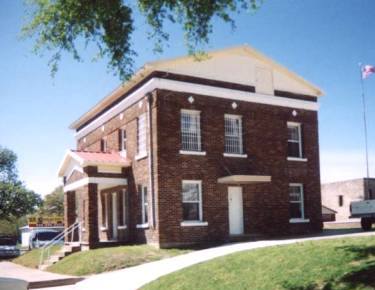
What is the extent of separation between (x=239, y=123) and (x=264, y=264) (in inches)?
509

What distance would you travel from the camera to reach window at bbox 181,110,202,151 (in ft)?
73.9

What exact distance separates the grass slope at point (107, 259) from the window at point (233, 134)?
607 cm

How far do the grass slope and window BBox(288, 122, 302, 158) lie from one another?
30.0ft

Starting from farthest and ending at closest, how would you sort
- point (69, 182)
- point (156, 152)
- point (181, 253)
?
point (69, 182), point (156, 152), point (181, 253)

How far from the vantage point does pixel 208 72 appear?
23.4 metres

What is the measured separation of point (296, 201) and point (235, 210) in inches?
163

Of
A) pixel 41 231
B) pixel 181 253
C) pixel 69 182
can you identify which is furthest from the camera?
pixel 41 231

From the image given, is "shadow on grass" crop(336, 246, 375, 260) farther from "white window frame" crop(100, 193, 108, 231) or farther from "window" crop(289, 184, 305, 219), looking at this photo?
"white window frame" crop(100, 193, 108, 231)

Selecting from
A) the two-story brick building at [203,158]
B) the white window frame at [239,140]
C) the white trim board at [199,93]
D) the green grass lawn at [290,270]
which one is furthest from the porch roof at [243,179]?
the green grass lawn at [290,270]

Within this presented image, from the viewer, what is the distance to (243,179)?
22359 millimetres

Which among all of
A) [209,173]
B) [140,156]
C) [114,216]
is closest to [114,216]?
[114,216]

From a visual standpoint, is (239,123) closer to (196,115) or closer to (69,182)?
(196,115)

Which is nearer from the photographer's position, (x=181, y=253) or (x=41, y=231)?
(x=181, y=253)

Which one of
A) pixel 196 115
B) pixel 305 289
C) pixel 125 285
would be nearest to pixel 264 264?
pixel 305 289
